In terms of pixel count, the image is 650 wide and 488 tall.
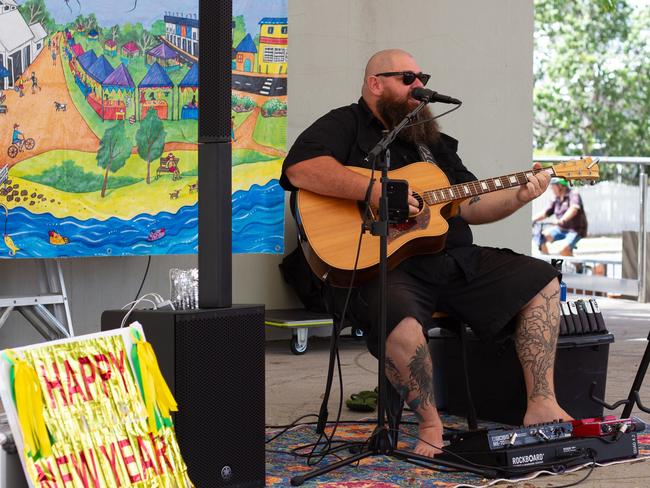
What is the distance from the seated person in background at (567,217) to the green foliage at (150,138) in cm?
663

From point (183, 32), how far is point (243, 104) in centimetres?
56

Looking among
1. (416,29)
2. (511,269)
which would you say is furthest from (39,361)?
(416,29)

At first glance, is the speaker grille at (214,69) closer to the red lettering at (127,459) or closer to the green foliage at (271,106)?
the red lettering at (127,459)

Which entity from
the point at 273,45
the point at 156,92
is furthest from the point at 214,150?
the point at 273,45

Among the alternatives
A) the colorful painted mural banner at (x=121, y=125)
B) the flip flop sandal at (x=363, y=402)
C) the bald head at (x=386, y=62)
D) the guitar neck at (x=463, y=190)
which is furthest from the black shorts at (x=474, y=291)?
the colorful painted mural banner at (x=121, y=125)

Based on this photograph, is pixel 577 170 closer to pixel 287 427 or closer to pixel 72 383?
pixel 287 427

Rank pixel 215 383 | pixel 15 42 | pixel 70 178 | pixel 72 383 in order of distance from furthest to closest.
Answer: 1. pixel 70 178
2. pixel 15 42
3. pixel 215 383
4. pixel 72 383

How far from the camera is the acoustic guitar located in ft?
12.8

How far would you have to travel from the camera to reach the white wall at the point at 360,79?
595 centimetres

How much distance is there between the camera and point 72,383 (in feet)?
8.38

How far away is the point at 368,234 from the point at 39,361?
5.56ft

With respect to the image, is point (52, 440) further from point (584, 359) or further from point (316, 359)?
point (316, 359)

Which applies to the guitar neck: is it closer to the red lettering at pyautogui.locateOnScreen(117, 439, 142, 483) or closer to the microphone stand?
the microphone stand

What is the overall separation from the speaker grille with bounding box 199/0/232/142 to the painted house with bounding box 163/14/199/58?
2.43 metres
